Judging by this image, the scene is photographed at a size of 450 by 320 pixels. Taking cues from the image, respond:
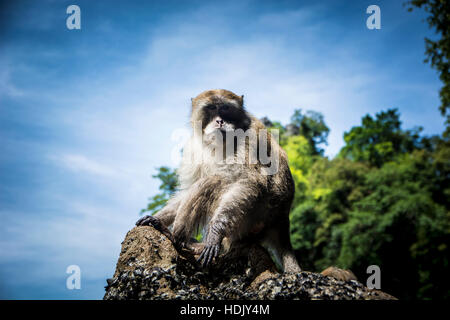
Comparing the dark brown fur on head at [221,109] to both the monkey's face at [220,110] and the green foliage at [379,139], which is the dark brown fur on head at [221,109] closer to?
the monkey's face at [220,110]

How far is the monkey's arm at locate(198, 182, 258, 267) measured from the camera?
11.8 feet

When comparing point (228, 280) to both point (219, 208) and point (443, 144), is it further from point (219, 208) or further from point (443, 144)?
point (443, 144)

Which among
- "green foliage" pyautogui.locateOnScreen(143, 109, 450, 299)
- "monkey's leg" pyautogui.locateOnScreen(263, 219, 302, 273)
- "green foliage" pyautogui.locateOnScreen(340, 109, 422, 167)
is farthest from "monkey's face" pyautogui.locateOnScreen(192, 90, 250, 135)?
"green foliage" pyautogui.locateOnScreen(340, 109, 422, 167)

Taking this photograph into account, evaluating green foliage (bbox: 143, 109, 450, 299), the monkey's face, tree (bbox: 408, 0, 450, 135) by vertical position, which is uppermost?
tree (bbox: 408, 0, 450, 135)

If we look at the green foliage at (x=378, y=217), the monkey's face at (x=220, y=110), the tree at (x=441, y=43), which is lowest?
the green foliage at (x=378, y=217)

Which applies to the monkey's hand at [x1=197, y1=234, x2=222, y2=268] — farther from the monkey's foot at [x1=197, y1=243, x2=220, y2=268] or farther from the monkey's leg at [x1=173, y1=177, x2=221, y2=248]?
the monkey's leg at [x1=173, y1=177, x2=221, y2=248]

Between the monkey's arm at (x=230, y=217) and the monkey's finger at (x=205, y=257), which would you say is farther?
the monkey's arm at (x=230, y=217)

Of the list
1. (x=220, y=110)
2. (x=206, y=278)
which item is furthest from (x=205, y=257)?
(x=220, y=110)

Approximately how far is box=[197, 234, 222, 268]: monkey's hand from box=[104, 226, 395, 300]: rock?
30 cm

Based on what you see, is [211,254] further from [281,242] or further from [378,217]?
[378,217]

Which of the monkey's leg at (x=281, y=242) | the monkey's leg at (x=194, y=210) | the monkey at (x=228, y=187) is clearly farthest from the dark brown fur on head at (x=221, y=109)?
the monkey's leg at (x=281, y=242)

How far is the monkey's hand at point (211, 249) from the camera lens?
353 centimetres
